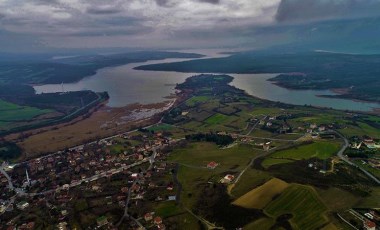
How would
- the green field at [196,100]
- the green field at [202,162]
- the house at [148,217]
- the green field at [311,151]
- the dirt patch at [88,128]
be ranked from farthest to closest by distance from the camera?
the green field at [196,100] < the dirt patch at [88,128] < the green field at [311,151] < the green field at [202,162] < the house at [148,217]

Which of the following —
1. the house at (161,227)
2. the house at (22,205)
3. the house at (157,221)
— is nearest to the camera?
the house at (161,227)

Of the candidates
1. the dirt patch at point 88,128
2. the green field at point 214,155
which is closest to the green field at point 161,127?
the dirt patch at point 88,128

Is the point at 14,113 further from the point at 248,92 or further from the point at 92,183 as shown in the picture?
the point at 248,92

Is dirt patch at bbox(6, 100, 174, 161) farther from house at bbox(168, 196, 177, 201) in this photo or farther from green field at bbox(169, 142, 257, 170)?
house at bbox(168, 196, 177, 201)

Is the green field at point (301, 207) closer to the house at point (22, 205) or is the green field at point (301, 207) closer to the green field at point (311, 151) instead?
the green field at point (311, 151)

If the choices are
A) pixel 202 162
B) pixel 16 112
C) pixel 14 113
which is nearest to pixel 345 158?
pixel 202 162

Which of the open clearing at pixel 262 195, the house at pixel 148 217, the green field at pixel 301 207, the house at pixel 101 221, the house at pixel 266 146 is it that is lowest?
the house at pixel 101 221

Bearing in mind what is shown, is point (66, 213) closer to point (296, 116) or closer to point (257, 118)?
point (257, 118)

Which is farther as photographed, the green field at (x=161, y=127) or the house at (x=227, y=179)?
the green field at (x=161, y=127)

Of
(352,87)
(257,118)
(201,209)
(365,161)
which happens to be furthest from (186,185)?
(352,87)
